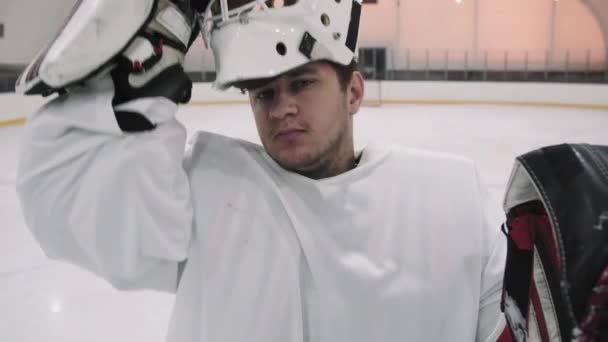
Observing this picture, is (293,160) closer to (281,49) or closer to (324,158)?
(324,158)

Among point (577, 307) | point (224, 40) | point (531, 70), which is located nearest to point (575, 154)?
point (577, 307)

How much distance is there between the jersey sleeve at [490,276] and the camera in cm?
110

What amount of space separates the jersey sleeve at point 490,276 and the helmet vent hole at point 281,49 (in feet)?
1.66

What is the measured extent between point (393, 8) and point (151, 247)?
478 inches

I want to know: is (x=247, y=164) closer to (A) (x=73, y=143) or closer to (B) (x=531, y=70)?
(A) (x=73, y=143)

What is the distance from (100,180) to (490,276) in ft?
2.40

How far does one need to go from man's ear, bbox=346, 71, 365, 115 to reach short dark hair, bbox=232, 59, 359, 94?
15 millimetres

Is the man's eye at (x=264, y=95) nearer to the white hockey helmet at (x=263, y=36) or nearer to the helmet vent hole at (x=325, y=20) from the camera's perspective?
the white hockey helmet at (x=263, y=36)

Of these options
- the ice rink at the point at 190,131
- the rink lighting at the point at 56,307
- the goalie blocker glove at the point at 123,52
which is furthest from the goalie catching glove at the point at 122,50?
the rink lighting at the point at 56,307

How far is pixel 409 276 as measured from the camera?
106 cm

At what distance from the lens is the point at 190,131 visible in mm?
6676

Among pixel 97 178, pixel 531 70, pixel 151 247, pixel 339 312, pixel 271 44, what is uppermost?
pixel 271 44

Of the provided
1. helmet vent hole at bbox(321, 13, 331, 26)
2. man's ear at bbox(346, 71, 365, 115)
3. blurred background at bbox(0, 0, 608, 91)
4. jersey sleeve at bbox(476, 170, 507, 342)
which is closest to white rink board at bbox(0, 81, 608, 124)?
blurred background at bbox(0, 0, 608, 91)

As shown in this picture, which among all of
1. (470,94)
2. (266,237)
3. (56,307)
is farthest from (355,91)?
(470,94)
